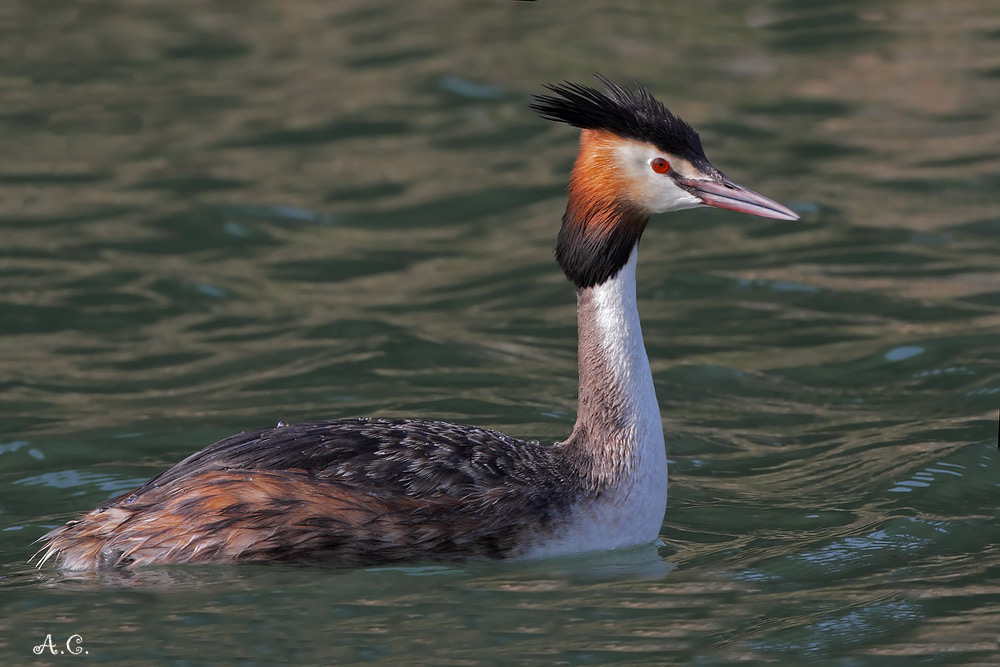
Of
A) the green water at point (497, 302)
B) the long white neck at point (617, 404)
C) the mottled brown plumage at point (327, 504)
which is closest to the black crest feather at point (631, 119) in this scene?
the long white neck at point (617, 404)

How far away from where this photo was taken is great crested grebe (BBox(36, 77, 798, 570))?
7.14 m

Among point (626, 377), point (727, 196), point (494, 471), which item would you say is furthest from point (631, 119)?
point (494, 471)

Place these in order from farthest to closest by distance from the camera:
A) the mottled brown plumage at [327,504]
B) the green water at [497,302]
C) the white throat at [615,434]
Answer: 1. the white throat at [615,434]
2. the mottled brown plumage at [327,504]
3. the green water at [497,302]

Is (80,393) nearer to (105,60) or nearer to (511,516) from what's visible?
(511,516)

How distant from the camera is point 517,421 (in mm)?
9602

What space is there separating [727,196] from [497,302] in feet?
13.7

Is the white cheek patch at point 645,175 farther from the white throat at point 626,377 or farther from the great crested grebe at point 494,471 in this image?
the white throat at point 626,377

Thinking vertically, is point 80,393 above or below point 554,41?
below

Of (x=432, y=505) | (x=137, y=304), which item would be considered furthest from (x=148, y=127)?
(x=432, y=505)

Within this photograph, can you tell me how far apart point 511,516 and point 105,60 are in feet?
37.4

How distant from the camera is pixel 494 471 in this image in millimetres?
7535

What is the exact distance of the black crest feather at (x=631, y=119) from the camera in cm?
775

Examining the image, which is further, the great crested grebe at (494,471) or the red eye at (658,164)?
the red eye at (658,164)

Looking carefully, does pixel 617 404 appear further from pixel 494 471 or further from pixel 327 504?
pixel 327 504
